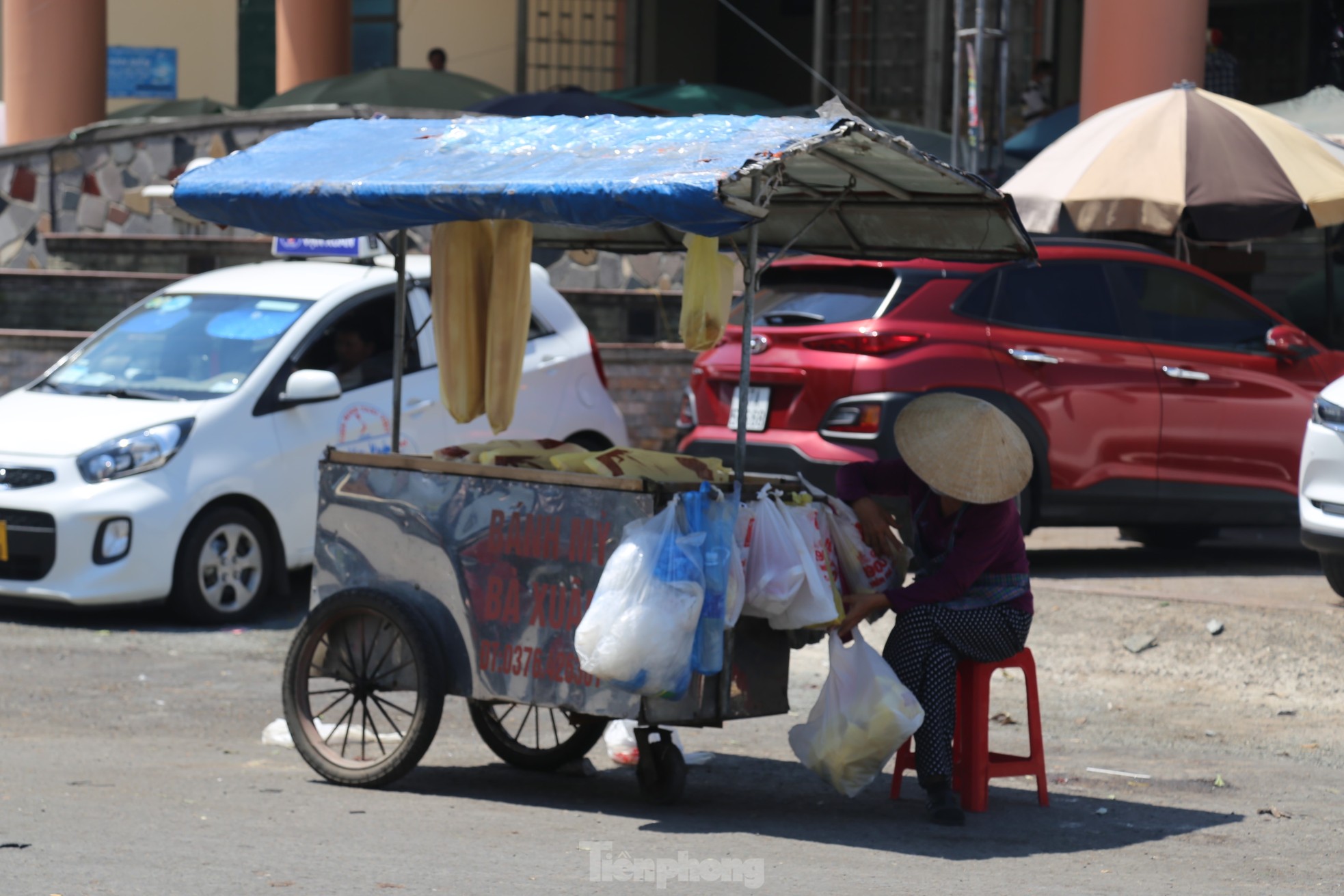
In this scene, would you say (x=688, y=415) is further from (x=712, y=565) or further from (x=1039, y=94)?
(x=1039, y=94)

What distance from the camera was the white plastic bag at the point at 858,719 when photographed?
550 centimetres

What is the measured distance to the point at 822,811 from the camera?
19.5ft

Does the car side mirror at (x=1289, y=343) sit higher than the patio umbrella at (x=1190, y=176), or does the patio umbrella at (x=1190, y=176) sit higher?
the patio umbrella at (x=1190, y=176)

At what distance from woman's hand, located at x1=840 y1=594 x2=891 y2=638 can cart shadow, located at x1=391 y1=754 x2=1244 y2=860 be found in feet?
2.13

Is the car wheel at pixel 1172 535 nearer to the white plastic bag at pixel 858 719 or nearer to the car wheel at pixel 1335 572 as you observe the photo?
the car wheel at pixel 1335 572

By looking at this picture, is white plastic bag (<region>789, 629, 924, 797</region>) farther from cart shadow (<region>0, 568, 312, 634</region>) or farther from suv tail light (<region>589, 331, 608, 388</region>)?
suv tail light (<region>589, 331, 608, 388</region>)

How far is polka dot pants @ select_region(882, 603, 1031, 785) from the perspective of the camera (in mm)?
5680

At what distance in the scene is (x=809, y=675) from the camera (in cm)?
845

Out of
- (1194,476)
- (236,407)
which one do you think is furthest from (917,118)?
(236,407)

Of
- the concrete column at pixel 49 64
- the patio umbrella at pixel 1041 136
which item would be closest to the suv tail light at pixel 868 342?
the patio umbrella at pixel 1041 136

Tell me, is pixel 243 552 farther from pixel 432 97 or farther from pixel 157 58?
pixel 157 58

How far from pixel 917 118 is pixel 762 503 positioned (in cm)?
1516

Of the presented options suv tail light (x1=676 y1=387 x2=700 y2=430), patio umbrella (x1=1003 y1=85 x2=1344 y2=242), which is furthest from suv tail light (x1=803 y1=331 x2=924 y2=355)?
patio umbrella (x1=1003 y1=85 x2=1344 y2=242)

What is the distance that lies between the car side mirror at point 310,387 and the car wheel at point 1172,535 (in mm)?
4926
